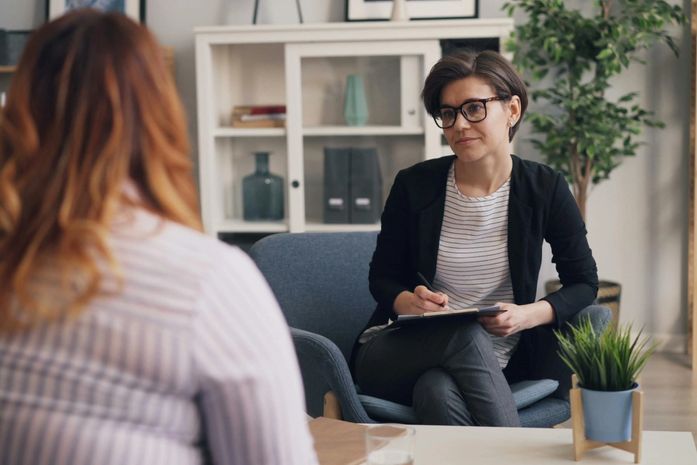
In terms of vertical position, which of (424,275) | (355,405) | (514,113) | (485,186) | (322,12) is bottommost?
(355,405)

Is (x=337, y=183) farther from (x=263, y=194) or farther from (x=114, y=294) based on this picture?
(x=114, y=294)

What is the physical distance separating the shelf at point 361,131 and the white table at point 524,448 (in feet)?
7.34

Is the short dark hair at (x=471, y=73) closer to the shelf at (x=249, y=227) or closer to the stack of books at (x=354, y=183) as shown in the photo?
the stack of books at (x=354, y=183)

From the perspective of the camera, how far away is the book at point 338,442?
158 centimetres

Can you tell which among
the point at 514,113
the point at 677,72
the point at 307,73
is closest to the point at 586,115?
the point at 677,72

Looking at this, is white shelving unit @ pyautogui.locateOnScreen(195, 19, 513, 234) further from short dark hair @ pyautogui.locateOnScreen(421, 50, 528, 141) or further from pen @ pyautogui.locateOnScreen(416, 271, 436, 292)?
pen @ pyautogui.locateOnScreen(416, 271, 436, 292)

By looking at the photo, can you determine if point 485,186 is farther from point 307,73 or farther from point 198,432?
point 307,73

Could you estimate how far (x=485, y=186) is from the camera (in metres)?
2.31

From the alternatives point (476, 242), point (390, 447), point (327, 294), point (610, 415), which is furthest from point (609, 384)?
point (327, 294)

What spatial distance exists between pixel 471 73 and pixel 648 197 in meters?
2.19

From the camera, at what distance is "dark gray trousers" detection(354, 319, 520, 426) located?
2.01m

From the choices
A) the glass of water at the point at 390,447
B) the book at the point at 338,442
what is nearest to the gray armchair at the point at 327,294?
the book at the point at 338,442

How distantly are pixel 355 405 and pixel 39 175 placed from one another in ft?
4.19

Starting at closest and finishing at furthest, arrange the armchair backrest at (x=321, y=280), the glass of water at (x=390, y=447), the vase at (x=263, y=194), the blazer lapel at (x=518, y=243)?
the glass of water at (x=390, y=447) < the blazer lapel at (x=518, y=243) < the armchair backrest at (x=321, y=280) < the vase at (x=263, y=194)
